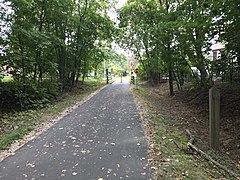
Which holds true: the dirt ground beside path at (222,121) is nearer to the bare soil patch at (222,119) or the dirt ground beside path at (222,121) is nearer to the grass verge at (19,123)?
the bare soil patch at (222,119)

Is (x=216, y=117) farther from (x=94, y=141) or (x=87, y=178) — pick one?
(x=87, y=178)

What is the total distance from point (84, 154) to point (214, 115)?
9.74 ft

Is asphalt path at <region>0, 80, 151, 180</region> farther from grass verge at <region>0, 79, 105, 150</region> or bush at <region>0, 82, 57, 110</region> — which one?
bush at <region>0, 82, 57, 110</region>

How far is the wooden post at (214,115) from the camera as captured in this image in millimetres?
5297

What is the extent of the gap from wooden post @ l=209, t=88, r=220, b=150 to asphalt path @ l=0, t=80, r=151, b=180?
5.13 ft

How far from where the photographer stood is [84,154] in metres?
4.78

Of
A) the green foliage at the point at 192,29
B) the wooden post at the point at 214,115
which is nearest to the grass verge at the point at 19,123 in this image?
the wooden post at the point at 214,115

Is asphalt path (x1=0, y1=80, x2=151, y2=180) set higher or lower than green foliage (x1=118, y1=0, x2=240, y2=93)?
lower

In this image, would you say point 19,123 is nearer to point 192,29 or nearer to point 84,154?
point 84,154

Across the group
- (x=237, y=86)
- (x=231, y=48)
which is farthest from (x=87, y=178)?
(x=237, y=86)

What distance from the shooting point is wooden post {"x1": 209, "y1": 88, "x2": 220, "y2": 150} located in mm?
5297

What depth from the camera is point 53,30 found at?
16375 mm

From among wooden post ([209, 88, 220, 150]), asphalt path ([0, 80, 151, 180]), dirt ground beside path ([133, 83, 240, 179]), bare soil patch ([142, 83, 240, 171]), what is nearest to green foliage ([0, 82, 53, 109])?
asphalt path ([0, 80, 151, 180])

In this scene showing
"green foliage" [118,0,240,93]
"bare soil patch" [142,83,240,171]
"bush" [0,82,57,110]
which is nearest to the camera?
"bare soil patch" [142,83,240,171]
